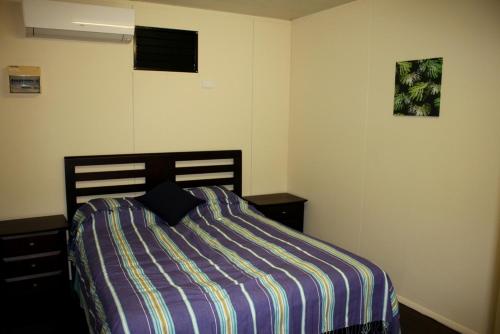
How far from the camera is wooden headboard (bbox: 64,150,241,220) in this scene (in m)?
3.91

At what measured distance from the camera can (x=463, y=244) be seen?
3154 mm

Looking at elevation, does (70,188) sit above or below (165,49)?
below

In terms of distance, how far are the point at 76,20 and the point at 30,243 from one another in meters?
1.84

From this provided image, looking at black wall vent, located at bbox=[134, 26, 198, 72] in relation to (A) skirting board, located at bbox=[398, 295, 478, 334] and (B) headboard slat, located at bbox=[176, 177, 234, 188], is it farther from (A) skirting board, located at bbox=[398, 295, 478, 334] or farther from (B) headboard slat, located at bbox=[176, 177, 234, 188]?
(A) skirting board, located at bbox=[398, 295, 478, 334]

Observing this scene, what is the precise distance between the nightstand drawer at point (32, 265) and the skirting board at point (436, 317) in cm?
293

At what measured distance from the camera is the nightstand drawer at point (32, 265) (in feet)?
11.2

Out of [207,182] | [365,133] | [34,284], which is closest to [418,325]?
[365,133]

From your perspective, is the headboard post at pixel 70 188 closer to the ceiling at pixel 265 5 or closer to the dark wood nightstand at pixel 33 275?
the dark wood nightstand at pixel 33 275

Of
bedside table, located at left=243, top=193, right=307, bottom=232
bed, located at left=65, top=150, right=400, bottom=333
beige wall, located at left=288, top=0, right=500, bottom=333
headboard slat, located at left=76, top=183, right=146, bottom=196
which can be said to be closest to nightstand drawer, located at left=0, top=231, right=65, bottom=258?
bed, located at left=65, top=150, right=400, bottom=333

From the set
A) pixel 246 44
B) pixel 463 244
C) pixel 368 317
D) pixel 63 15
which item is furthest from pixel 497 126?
pixel 63 15

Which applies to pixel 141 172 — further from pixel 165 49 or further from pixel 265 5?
pixel 265 5

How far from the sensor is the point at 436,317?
3.37m

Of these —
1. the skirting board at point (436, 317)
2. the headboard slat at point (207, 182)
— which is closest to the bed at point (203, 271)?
the headboard slat at point (207, 182)

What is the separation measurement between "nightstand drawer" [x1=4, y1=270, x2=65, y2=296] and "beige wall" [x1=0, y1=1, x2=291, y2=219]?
607 millimetres
